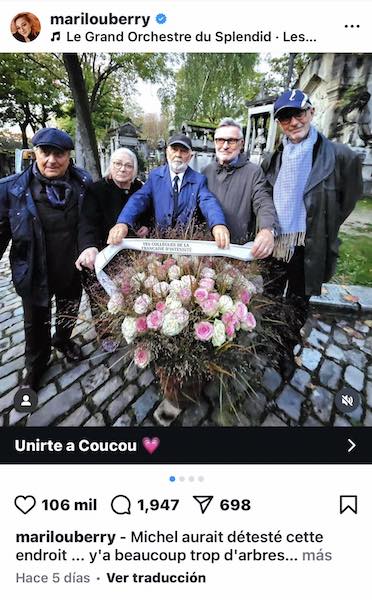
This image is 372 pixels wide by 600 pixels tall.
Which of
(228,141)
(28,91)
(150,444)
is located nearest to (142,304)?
(150,444)

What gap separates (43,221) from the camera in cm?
141

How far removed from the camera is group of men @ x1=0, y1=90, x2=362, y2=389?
130 centimetres

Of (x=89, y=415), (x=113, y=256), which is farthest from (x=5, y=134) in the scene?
(x=89, y=415)

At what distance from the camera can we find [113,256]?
3.94 feet

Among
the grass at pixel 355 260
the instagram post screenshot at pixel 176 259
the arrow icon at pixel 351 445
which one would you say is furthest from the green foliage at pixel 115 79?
the arrow icon at pixel 351 445

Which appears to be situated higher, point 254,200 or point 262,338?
point 254,200

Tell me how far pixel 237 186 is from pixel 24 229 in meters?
1.07

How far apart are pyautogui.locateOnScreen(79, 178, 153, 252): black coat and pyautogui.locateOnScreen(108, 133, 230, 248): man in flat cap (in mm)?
86

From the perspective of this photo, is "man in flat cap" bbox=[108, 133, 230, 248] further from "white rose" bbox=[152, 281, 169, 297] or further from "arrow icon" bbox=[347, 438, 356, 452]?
"arrow icon" bbox=[347, 438, 356, 452]

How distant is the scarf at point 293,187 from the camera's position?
1320mm
